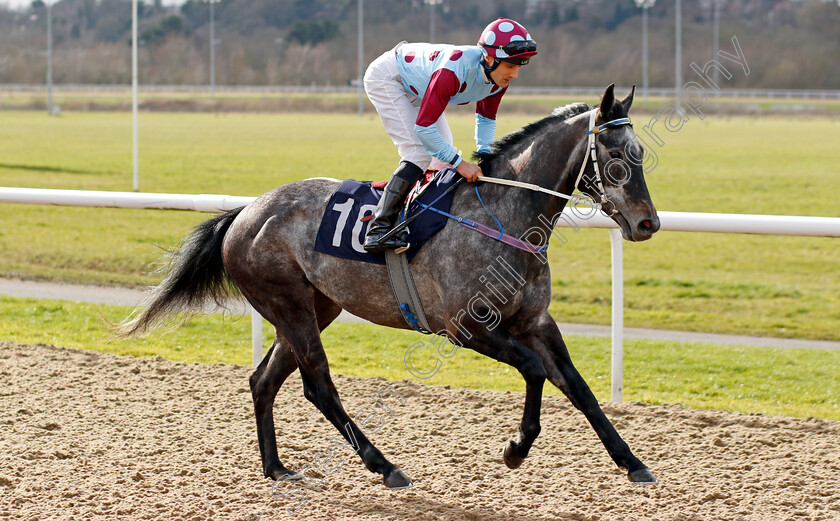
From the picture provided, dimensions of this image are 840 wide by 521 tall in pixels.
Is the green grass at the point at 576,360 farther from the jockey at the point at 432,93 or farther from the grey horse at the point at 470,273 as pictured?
the jockey at the point at 432,93

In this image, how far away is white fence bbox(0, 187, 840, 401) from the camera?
4.06 m

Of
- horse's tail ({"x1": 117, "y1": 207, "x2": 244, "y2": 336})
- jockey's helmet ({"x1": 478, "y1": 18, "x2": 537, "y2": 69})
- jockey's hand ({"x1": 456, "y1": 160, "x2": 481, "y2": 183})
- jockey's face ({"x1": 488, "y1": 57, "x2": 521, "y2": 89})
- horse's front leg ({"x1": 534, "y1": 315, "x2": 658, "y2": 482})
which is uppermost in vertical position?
jockey's helmet ({"x1": 478, "y1": 18, "x2": 537, "y2": 69})

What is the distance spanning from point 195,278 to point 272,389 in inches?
24.1

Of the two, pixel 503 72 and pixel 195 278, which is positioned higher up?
pixel 503 72

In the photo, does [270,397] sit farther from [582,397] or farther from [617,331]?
[617,331]

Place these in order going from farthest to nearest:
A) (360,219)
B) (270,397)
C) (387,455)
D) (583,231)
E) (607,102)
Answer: (583,231) < (387,455) < (270,397) < (360,219) < (607,102)

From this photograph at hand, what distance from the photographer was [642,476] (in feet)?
10.4

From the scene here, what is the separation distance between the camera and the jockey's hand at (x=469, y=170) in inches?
130

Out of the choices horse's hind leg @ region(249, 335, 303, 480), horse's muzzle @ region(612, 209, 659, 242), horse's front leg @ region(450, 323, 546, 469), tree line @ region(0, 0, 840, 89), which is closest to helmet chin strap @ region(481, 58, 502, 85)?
horse's muzzle @ region(612, 209, 659, 242)

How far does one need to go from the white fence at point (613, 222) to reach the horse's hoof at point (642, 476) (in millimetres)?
1349

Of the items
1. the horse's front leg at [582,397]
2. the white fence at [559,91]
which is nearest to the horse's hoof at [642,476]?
the horse's front leg at [582,397]

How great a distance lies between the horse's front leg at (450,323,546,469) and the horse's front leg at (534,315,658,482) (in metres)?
0.15

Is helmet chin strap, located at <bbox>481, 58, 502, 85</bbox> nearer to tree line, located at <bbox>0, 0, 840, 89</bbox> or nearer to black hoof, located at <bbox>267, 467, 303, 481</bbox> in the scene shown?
black hoof, located at <bbox>267, 467, 303, 481</bbox>

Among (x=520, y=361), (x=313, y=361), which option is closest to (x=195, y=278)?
(x=313, y=361)
